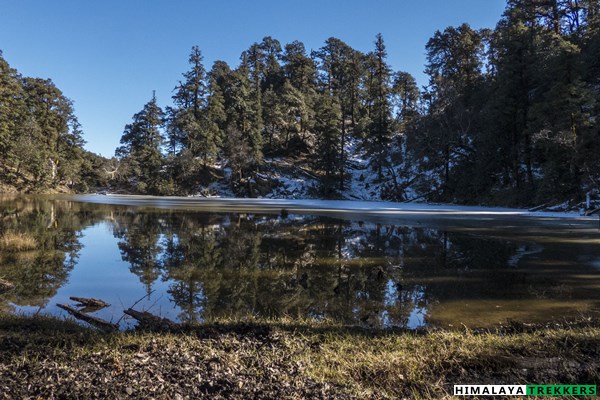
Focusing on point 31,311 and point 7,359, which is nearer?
point 7,359

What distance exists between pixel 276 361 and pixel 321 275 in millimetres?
5602

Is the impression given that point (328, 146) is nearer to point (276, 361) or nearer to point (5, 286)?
point (5, 286)

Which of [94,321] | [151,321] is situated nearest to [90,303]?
[94,321]

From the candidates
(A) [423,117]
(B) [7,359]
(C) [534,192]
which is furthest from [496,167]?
(B) [7,359]

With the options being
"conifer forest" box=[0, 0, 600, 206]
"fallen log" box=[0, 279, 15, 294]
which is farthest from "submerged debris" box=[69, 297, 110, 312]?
"conifer forest" box=[0, 0, 600, 206]

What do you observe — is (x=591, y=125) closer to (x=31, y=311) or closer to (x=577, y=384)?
(x=577, y=384)

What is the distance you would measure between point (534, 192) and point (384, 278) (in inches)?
1211

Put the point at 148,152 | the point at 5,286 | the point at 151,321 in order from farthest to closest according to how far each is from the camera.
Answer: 1. the point at 148,152
2. the point at 5,286
3. the point at 151,321

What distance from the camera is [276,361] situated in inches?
154

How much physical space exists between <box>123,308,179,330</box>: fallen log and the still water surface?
0.75 ft

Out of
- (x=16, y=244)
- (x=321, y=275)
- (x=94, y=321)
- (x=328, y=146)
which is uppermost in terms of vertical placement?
(x=328, y=146)

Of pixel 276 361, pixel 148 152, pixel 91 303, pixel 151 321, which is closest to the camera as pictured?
pixel 276 361

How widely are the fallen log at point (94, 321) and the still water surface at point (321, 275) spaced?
32 centimetres

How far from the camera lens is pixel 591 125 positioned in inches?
1048
